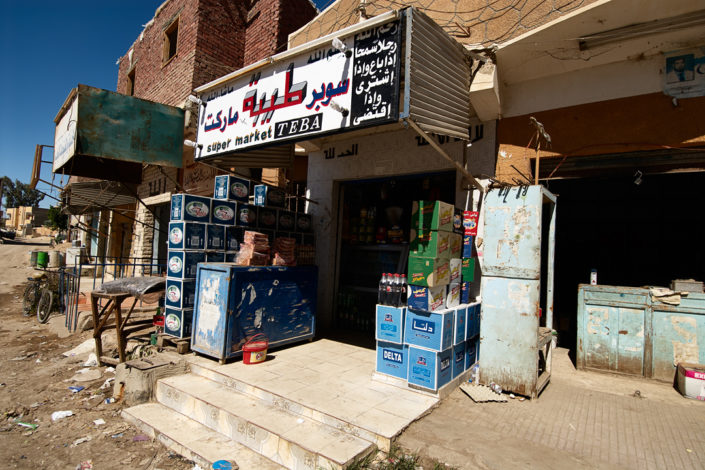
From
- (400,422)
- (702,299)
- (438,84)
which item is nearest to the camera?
(400,422)

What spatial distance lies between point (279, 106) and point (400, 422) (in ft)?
14.2

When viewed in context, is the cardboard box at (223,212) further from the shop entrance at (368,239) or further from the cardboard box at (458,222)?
the cardboard box at (458,222)

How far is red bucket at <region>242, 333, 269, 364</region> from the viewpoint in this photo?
212 inches

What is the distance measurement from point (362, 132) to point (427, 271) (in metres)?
3.99

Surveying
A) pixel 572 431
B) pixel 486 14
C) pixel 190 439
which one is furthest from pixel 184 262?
pixel 486 14

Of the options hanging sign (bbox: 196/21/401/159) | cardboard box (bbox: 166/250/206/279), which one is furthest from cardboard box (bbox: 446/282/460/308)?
cardboard box (bbox: 166/250/206/279)

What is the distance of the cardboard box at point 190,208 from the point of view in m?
5.74

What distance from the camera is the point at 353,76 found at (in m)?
4.41

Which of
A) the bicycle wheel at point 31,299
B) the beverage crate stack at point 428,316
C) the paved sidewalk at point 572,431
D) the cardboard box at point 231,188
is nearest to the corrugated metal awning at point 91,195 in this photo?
the bicycle wheel at point 31,299

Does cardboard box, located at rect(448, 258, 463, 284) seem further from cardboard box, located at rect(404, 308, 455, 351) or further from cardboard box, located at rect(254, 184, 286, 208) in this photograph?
cardboard box, located at rect(254, 184, 286, 208)

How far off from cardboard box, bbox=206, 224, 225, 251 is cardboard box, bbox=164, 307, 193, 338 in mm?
1088

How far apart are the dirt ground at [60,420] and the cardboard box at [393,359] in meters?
2.42

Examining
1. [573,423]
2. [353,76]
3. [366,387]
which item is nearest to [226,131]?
[353,76]

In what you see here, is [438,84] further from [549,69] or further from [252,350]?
[252,350]
